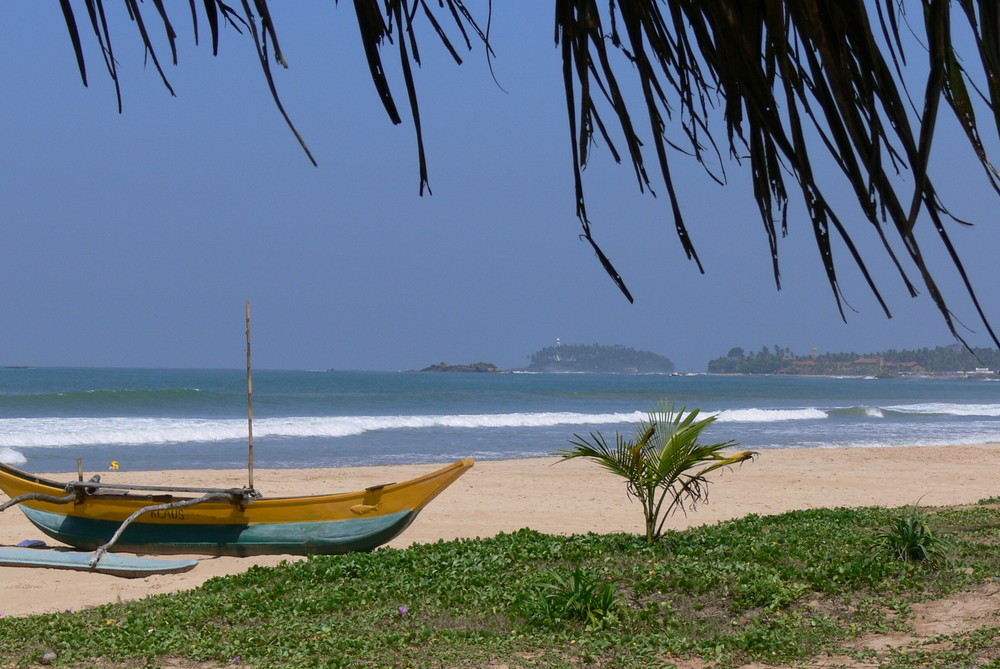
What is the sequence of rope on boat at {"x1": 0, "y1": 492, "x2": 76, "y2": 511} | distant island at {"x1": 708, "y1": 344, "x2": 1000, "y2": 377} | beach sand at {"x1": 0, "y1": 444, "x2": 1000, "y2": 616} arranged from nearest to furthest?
beach sand at {"x1": 0, "y1": 444, "x2": 1000, "y2": 616} < rope on boat at {"x1": 0, "y1": 492, "x2": 76, "y2": 511} < distant island at {"x1": 708, "y1": 344, "x2": 1000, "y2": 377}

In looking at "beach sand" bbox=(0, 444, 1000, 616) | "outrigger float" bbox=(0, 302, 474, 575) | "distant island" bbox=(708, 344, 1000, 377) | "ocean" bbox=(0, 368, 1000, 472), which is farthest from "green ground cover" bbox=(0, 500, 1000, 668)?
"distant island" bbox=(708, 344, 1000, 377)

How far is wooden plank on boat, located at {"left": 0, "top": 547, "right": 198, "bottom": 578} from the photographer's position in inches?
305

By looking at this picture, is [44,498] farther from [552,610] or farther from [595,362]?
[595,362]

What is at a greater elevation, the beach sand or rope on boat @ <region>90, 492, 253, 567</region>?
rope on boat @ <region>90, 492, 253, 567</region>

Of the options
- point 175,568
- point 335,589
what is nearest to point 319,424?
point 175,568

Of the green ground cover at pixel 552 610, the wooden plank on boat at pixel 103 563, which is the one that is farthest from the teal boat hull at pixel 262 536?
the green ground cover at pixel 552 610

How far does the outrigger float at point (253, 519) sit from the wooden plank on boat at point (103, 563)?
3 centimetres

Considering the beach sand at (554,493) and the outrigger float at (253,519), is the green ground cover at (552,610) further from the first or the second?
the beach sand at (554,493)

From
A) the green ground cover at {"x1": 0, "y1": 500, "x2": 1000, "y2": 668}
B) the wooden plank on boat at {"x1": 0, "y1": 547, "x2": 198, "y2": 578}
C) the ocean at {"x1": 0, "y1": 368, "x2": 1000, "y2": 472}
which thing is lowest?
the ocean at {"x1": 0, "y1": 368, "x2": 1000, "y2": 472}

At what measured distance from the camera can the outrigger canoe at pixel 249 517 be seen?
26.7 feet

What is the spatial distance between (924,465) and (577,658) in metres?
14.2

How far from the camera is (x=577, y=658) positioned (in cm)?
456

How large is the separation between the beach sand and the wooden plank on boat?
8 cm

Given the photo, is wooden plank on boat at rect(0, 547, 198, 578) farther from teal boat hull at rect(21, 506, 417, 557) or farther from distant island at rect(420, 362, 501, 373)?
distant island at rect(420, 362, 501, 373)
